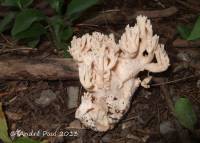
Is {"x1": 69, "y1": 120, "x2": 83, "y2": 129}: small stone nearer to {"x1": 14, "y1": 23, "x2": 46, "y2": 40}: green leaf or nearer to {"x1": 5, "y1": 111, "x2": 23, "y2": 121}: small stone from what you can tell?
{"x1": 5, "y1": 111, "x2": 23, "y2": 121}: small stone

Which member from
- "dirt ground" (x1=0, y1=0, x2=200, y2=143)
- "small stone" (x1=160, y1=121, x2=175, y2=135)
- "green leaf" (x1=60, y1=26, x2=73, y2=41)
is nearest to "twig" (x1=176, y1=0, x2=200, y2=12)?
"dirt ground" (x1=0, y1=0, x2=200, y2=143)

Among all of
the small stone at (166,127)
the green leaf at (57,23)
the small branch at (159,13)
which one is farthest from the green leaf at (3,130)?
the small branch at (159,13)

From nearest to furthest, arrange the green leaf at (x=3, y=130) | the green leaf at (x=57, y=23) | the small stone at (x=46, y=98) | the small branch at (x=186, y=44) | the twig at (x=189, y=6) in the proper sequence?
the green leaf at (x=3, y=130) → the small stone at (x=46, y=98) → the green leaf at (x=57, y=23) → the small branch at (x=186, y=44) → the twig at (x=189, y=6)

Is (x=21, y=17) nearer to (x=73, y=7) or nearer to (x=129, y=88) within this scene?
(x=73, y=7)

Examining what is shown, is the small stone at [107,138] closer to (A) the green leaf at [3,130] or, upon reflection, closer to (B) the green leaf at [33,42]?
(A) the green leaf at [3,130]

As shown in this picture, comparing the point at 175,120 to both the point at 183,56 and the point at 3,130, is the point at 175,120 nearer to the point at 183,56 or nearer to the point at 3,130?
the point at 183,56
